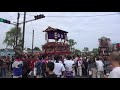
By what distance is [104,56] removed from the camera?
42.3 ft

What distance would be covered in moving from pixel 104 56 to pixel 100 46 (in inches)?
48.3
